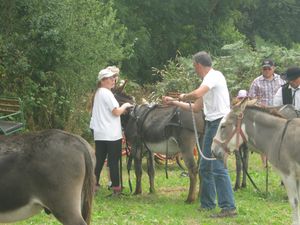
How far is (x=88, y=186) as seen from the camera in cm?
567

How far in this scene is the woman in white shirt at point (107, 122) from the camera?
948 cm

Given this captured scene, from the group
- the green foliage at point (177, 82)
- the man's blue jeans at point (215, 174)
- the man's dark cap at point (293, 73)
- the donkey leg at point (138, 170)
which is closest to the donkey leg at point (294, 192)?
the man's blue jeans at point (215, 174)

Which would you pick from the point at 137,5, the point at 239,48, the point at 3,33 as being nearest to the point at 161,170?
the point at 3,33

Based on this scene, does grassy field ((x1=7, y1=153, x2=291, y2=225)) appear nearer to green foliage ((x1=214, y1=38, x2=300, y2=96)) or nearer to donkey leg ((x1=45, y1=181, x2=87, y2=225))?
donkey leg ((x1=45, y1=181, x2=87, y2=225))

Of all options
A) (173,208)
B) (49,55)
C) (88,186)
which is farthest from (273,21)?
(88,186)

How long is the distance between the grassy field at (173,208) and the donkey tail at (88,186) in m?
2.16

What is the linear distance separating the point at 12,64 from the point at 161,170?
15.2 ft

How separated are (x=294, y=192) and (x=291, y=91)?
290 centimetres

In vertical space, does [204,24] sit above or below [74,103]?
above

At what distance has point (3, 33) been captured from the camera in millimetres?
15445

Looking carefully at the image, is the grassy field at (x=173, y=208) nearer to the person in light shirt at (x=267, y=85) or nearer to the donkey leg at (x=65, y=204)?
the person in light shirt at (x=267, y=85)

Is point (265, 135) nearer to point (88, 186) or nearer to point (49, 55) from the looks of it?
point (88, 186)

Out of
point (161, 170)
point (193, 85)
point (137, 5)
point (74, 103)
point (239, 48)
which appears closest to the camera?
point (161, 170)

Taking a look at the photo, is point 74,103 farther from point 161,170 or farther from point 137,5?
point 137,5
